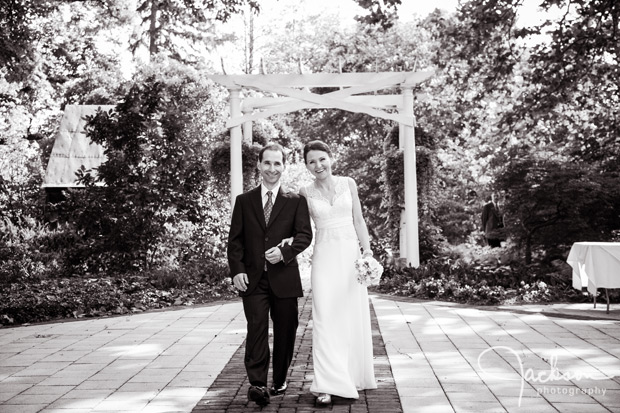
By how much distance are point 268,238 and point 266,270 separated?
221 mm

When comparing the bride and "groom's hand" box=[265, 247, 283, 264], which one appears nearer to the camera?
"groom's hand" box=[265, 247, 283, 264]

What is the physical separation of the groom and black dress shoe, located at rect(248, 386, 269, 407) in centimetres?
3

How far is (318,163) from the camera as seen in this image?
5.22m

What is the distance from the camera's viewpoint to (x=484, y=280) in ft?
37.0

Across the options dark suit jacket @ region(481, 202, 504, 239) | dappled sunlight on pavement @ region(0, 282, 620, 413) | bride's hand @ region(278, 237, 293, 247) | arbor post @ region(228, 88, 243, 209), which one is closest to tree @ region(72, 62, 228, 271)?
arbor post @ region(228, 88, 243, 209)

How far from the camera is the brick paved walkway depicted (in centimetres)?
480

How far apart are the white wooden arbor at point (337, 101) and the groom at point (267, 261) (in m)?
7.42

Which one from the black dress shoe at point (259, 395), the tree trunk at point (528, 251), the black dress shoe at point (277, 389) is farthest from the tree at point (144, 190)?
the black dress shoe at point (259, 395)

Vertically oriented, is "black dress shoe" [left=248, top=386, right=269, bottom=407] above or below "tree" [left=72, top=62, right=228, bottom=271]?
below

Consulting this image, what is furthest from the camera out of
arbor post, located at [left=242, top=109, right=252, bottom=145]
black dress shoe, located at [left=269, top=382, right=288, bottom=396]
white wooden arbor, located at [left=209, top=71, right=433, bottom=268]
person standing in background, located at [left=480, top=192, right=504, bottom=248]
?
person standing in background, located at [left=480, top=192, right=504, bottom=248]

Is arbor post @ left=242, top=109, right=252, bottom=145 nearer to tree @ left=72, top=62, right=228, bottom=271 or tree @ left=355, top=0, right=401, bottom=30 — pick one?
tree @ left=72, top=62, right=228, bottom=271

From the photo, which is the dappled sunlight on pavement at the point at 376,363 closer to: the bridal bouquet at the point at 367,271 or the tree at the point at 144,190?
the bridal bouquet at the point at 367,271

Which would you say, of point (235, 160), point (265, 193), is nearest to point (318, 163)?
point (265, 193)

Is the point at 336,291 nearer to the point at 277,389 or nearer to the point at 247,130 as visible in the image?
the point at 277,389
